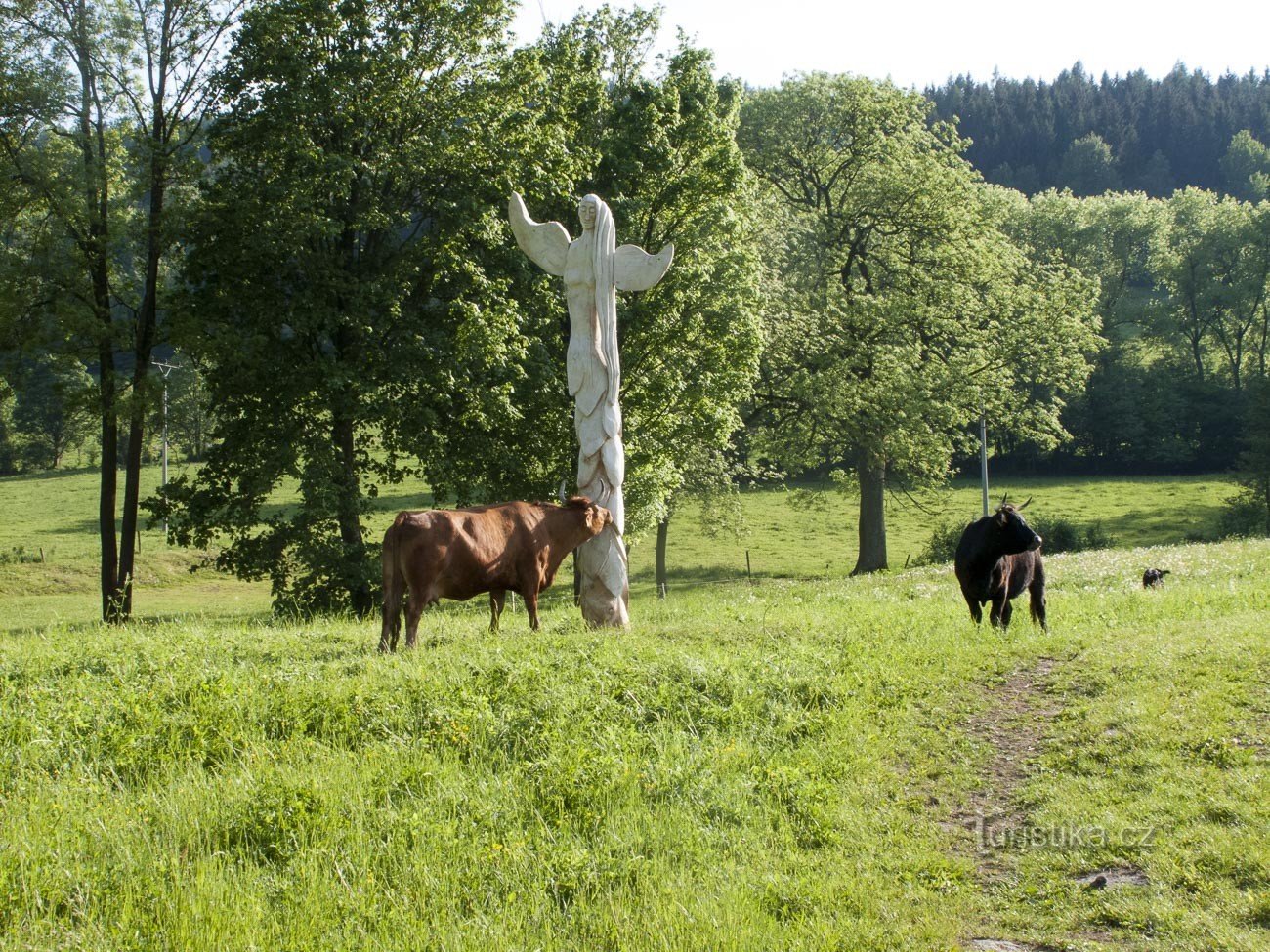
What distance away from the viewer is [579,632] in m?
13.7

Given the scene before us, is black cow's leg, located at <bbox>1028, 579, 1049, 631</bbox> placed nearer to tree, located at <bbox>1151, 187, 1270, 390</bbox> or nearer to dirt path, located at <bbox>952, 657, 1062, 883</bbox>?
dirt path, located at <bbox>952, 657, 1062, 883</bbox>

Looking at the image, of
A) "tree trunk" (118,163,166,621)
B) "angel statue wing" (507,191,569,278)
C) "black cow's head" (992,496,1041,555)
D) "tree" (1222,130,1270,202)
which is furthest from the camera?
"tree" (1222,130,1270,202)

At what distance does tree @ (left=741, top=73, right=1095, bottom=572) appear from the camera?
35.1m

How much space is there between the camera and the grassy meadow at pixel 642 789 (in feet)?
22.3

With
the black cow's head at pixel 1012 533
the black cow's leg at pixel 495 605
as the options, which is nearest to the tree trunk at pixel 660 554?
the black cow's leg at pixel 495 605

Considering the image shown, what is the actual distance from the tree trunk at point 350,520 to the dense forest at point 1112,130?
11925 cm

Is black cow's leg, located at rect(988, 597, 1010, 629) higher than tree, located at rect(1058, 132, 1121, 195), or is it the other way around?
tree, located at rect(1058, 132, 1121, 195)

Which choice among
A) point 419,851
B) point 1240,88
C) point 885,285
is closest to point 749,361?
point 885,285

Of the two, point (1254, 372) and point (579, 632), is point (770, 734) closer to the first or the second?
point (579, 632)

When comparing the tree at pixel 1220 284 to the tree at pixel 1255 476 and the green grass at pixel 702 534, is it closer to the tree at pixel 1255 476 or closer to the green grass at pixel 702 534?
the green grass at pixel 702 534

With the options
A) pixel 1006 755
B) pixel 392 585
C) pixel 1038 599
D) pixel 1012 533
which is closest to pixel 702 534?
pixel 1038 599

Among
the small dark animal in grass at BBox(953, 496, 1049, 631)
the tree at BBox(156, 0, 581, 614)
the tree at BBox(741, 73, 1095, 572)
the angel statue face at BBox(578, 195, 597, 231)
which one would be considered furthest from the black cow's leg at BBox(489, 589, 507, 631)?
the tree at BBox(741, 73, 1095, 572)

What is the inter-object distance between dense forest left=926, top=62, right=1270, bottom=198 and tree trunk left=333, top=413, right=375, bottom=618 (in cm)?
Result: 11925

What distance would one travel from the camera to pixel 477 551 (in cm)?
1323
